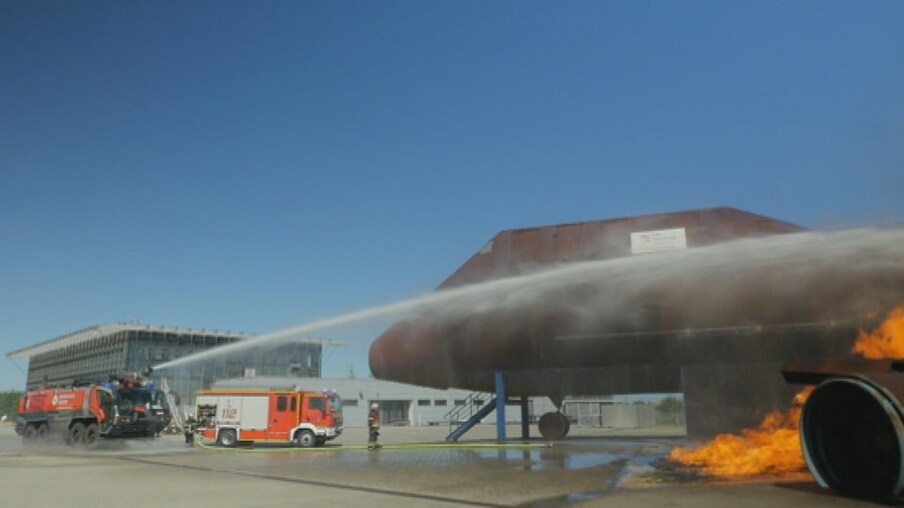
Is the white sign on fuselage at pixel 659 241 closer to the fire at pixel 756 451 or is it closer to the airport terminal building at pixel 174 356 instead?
the fire at pixel 756 451

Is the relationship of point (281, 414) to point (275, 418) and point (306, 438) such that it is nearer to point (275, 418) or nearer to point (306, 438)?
point (275, 418)

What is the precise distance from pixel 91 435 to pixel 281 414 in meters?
8.18

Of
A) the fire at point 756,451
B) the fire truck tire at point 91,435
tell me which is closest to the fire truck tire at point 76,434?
the fire truck tire at point 91,435

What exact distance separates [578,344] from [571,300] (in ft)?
4.55

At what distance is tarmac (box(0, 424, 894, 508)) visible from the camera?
423 inches

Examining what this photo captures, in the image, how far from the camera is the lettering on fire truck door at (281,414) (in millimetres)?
31891

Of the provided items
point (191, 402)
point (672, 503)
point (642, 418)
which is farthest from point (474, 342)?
point (191, 402)

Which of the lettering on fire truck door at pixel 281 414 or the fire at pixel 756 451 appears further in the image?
the lettering on fire truck door at pixel 281 414

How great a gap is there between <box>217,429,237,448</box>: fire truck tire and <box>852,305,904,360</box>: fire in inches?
1070

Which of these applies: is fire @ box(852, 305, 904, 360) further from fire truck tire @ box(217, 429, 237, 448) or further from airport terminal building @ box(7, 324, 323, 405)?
airport terminal building @ box(7, 324, 323, 405)

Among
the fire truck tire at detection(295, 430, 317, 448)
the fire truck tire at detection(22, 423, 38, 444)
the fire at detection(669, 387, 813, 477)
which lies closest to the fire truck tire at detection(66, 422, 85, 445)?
the fire truck tire at detection(22, 423, 38, 444)

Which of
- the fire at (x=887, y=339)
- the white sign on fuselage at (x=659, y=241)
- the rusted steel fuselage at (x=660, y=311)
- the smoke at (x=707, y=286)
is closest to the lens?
the fire at (x=887, y=339)

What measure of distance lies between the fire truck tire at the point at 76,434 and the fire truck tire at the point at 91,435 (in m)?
0.34

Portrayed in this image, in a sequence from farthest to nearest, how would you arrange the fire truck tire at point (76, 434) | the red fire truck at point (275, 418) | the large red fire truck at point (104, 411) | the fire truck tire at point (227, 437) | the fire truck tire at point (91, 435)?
the fire truck tire at point (227, 437), the red fire truck at point (275, 418), the fire truck tire at point (76, 434), the fire truck tire at point (91, 435), the large red fire truck at point (104, 411)
